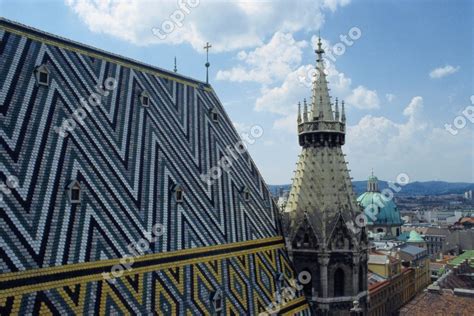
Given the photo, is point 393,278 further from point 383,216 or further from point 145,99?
point 145,99

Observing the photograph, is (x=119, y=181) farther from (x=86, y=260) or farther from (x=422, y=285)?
(x=422, y=285)

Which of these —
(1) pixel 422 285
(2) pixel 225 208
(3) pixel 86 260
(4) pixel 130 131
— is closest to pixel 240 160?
(2) pixel 225 208

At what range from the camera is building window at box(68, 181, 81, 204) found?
45.0 ft

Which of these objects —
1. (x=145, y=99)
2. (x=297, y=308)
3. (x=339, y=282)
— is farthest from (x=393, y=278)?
(x=145, y=99)

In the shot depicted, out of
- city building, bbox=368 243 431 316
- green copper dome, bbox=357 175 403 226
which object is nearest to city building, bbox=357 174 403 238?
green copper dome, bbox=357 175 403 226

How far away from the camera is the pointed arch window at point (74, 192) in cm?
1370

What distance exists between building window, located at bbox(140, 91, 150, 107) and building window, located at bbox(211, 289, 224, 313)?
7.82 m

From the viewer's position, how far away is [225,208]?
19688mm

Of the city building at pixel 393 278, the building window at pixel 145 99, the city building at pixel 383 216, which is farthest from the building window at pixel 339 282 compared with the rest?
the city building at pixel 383 216

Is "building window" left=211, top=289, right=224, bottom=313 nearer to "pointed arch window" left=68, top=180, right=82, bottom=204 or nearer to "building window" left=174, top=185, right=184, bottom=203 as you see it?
"building window" left=174, top=185, right=184, bottom=203

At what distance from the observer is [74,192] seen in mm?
13859

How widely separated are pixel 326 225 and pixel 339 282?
2.84 meters

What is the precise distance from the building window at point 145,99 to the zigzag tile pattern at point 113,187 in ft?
0.59

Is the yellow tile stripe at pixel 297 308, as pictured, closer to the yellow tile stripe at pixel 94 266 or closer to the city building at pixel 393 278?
the yellow tile stripe at pixel 94 266
